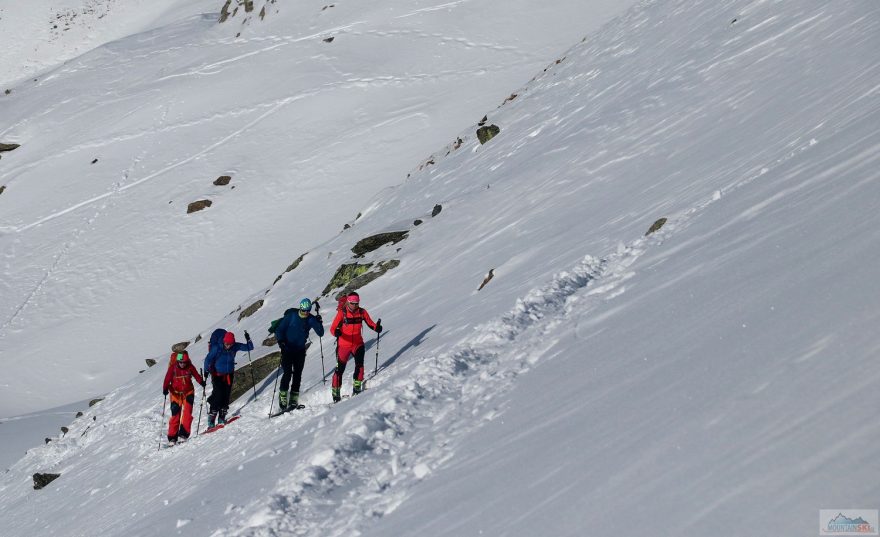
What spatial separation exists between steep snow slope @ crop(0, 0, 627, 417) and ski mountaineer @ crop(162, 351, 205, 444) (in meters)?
11.6

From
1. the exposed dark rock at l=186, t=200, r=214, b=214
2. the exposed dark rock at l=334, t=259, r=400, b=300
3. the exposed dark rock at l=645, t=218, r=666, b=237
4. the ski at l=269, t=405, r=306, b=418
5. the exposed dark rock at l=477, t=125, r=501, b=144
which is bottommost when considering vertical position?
the ski at l=269, t=405, r=306, b=418

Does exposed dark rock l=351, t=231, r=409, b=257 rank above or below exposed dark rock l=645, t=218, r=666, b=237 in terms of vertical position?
below

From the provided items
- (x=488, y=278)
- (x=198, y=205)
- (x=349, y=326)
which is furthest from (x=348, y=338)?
(x=198, y=205)

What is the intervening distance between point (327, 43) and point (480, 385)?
1431 inches

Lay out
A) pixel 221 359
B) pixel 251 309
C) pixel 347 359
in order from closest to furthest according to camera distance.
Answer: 1. pixel 347 359
2. pixel 221 359
3. pixel 251 309

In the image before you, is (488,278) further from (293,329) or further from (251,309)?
(251,309)

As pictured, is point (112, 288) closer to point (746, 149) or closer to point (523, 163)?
point (523, 163)

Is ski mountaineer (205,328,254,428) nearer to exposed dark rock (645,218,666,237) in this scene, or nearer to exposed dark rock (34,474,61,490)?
exposed dark rock (34,474,61,490)

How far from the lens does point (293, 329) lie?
12.4 meters

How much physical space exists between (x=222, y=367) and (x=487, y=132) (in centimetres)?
1401

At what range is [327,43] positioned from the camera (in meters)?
42.8

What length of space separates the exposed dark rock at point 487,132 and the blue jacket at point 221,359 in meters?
13.5

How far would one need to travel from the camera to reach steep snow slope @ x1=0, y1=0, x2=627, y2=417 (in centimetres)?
2780

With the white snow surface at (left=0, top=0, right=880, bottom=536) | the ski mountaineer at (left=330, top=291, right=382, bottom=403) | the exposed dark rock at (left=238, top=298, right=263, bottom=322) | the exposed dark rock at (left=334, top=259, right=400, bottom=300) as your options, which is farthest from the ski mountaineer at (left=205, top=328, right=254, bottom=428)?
the exposed dark rock at (left=238, top=298, right=263, bottom=322)
